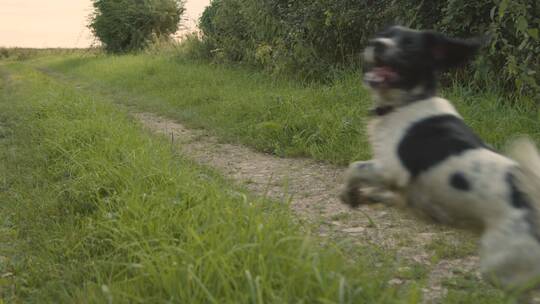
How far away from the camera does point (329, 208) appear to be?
4.57 m

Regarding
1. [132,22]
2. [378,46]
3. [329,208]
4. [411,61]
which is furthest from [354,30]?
[132,22]

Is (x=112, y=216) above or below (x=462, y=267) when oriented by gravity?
above

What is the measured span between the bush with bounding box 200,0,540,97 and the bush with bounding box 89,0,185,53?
12363 millimetres

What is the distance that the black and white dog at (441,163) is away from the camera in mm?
2164

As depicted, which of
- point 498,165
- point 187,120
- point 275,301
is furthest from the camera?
point 187,120

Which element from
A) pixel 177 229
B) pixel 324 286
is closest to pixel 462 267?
pixel 324 286

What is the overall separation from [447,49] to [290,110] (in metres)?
4.84

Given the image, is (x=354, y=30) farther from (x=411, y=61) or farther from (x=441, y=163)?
(x=441, y=163)

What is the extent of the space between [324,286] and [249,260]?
42cm

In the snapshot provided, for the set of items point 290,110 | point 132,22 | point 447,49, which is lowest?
point 290,110

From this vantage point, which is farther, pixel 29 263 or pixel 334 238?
pixel 334 238

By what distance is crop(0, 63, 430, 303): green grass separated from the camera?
2303mm

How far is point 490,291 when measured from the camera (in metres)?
2.87

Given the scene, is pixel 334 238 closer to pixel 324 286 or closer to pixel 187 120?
pixel 324 286
